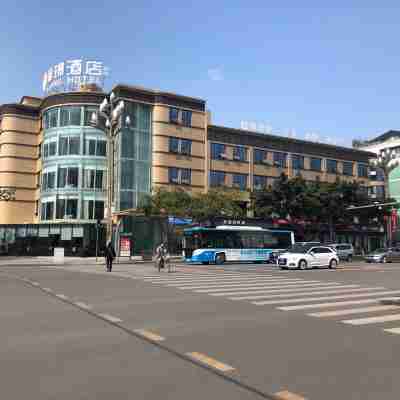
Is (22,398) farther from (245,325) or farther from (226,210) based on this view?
(226,210)

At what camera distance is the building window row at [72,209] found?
48.4 metres

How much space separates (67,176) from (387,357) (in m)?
46.0

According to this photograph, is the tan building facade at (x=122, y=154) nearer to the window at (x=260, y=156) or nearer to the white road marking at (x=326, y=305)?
the window at (x=260, y=156)

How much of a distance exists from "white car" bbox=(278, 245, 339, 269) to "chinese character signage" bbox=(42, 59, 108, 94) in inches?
1301

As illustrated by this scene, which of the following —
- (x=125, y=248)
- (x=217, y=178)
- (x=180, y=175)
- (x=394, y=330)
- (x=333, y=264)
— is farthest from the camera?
(x=217, y=178)

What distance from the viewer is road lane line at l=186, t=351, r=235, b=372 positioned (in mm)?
5613

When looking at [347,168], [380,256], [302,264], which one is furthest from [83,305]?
[347,168]

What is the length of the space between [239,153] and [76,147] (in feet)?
65.7

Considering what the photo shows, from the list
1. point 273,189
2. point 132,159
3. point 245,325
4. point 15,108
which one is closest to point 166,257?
point 245,325

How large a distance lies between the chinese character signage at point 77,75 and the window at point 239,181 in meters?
19.4

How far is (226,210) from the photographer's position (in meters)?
44.3

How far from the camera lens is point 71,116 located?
4944cm

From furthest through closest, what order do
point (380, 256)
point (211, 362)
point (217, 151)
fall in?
1. point (217, 151)
2. point (380, 256)
3. point (211, 362)

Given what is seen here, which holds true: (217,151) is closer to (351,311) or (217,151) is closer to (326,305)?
(326,305)
